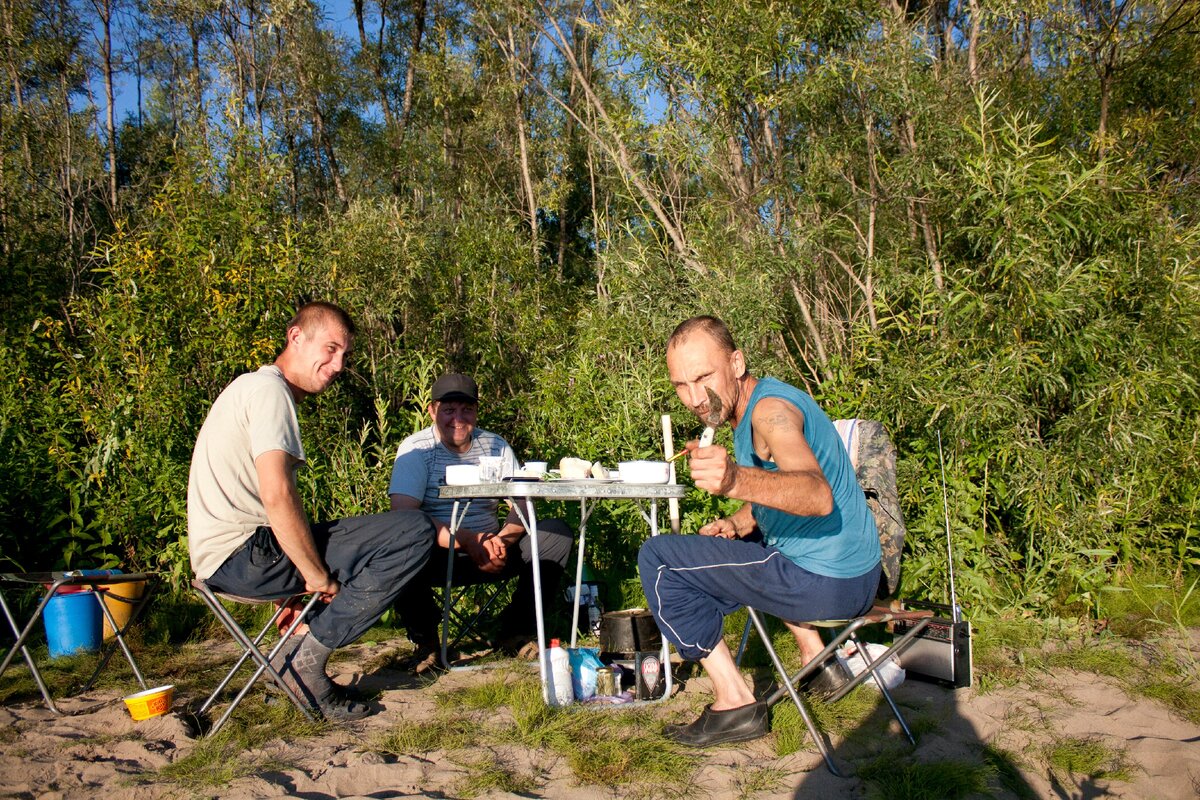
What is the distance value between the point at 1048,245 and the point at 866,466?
178 cm

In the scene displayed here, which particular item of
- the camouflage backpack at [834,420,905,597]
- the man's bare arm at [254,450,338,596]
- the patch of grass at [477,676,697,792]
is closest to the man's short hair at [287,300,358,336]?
the man's bare arm at [254,450,338,596]

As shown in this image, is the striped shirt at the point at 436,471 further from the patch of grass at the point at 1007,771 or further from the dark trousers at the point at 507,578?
the patch of grass at the point at 1007,771

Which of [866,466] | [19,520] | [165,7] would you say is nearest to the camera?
[866,466]

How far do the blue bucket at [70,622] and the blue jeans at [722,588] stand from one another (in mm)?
2782

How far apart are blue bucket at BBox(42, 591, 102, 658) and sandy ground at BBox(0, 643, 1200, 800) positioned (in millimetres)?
649

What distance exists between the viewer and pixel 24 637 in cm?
315

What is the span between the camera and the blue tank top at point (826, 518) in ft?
8.74

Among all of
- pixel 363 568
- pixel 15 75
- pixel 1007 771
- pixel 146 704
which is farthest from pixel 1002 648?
pixel 15 75

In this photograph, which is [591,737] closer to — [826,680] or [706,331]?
[826,680]

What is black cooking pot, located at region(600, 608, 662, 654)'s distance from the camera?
3.45m

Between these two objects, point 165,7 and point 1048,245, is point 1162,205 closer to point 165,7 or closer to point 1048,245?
point 1048,245

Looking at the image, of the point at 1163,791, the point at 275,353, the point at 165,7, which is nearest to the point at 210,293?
the point at 275,353

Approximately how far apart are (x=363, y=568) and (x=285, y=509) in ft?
1.40

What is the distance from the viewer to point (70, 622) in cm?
397
